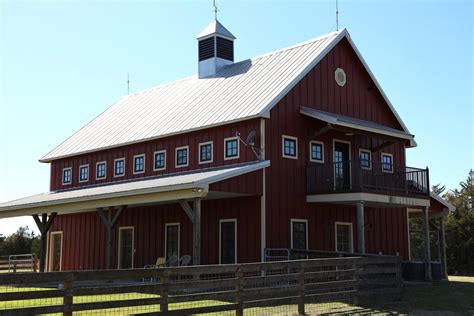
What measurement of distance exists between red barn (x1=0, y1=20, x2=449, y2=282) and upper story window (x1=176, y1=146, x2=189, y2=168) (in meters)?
0.06

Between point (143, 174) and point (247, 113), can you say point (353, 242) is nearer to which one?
point (247, 113)

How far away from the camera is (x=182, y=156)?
22.5m

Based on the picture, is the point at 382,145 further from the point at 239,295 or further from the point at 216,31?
the point at 239,295

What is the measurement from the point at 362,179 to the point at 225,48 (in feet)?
32.9

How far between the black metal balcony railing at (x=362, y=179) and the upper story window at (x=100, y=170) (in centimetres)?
965

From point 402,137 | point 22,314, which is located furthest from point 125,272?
point 402,137

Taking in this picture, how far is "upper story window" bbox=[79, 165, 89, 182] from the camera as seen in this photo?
27209 millimetres

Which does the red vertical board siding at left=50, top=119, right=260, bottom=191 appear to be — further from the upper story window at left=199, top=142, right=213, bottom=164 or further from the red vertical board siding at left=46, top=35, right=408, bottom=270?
the upper story window at left=199, top=142, right=213, bottom=164

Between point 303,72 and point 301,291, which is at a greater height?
point 303,72

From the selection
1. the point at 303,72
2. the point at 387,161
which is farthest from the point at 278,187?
the point at 387,161

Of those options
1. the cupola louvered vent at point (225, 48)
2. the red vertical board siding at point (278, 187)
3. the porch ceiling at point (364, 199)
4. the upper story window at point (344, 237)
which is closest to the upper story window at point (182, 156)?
the red vertical board siding at point (278, 187)

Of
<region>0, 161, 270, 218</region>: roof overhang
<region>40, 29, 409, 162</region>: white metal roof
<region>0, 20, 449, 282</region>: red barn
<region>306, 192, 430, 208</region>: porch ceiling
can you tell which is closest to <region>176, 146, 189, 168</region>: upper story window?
<region>0, 20, 449, 282</region>: red barn

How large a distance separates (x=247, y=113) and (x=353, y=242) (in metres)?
6.38

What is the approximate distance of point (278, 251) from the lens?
1933 cm
